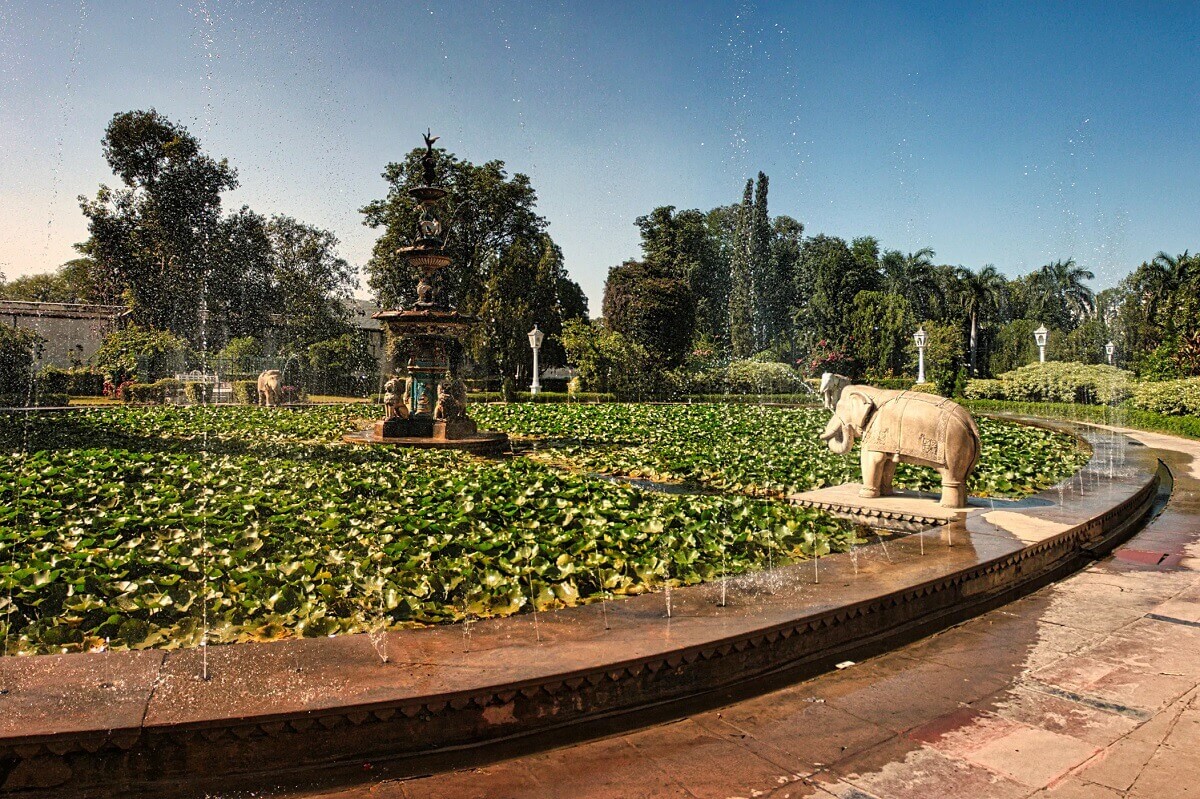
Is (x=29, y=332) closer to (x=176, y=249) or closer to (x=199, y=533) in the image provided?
(x=176, y=249)

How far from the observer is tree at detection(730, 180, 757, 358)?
5859 cm

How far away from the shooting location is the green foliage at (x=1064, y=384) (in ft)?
101

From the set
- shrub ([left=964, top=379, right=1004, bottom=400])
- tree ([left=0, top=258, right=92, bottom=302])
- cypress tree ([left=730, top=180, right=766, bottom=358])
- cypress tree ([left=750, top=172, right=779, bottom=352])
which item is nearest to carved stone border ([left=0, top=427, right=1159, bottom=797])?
shrub ([left=964, top=379, right=1004, bottom=400])

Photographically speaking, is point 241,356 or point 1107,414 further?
point 241,356

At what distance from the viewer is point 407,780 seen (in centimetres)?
298

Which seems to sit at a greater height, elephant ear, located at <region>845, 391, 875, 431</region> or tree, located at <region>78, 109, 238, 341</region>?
tree, located at <region>78, 109, 238, 341</region>

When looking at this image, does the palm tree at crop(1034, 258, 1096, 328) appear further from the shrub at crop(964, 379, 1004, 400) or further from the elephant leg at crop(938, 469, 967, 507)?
the elephant leg at crop(938, 469, 967, 507)

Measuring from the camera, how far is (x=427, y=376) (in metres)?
16.5

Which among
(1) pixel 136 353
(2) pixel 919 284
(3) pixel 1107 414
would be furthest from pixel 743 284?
(1) pixel 136 353

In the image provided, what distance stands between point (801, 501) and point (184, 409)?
2162 centimetres

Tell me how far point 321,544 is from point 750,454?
8.24m

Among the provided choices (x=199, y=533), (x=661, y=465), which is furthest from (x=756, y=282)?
(x=199, y=533)

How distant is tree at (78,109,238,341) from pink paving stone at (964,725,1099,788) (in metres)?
44.7

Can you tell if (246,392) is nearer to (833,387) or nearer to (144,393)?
(144,393)
